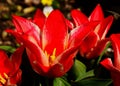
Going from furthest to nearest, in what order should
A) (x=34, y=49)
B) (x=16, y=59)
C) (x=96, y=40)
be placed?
(x=96, y=40) < (x=16, y=59) < (x=34, y=49)

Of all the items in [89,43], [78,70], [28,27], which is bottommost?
[78,70]

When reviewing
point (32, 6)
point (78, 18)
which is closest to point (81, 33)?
point (78, 18)

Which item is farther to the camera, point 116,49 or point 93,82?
point 93,82

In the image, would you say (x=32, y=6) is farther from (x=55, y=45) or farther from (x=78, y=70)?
(x=55, y=45)

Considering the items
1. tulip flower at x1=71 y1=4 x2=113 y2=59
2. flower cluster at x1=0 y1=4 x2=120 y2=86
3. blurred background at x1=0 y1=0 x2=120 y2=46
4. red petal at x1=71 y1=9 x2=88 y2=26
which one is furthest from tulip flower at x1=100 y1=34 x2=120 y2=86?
blurred background at x1=0 y1=0 x2=120 y2=46

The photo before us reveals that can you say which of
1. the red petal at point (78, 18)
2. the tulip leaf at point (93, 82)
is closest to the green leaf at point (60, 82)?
the tulip leaf at point (93, 82)

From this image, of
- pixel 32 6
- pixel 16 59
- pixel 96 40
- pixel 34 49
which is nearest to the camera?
pixel 34 49

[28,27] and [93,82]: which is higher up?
[28,27]

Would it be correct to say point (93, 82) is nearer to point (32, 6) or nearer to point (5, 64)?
point (5, 64)
